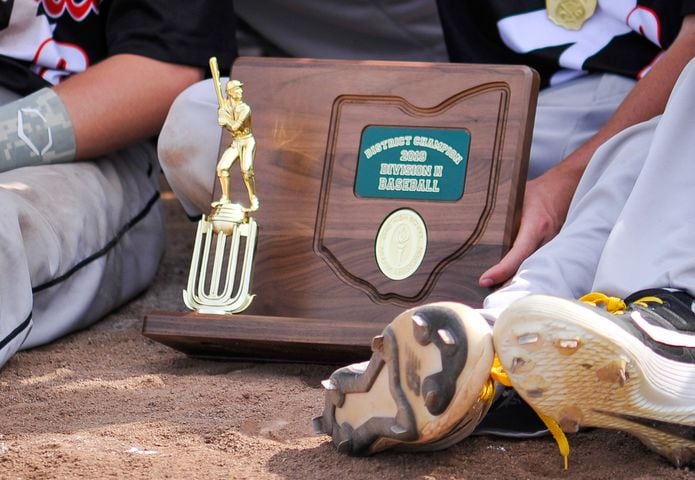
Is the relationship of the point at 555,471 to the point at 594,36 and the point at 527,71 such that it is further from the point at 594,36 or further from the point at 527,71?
the point at 594,36

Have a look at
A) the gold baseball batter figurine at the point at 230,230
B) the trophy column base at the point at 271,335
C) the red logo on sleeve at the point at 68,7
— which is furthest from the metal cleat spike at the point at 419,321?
the red logo on sleeve at the point at 68,7

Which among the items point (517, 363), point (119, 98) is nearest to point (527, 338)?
point (517, 363)

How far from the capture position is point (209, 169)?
1913mm

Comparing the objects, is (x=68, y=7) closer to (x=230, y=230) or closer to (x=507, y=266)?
(x=230, y=230)

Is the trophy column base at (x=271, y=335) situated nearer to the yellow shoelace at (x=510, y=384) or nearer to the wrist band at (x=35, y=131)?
the yellow shoelace at (x=510, y=384)

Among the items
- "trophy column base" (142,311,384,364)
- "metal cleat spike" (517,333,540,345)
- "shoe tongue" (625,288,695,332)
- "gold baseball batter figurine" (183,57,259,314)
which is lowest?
"trophy column base" (142,311,384,364)

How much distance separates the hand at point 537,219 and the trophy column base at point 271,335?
20cm

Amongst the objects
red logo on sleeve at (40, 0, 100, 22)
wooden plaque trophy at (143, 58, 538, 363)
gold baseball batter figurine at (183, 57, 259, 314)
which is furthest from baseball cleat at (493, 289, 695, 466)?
red logo on sleeve at (40, 0, 100, 22)

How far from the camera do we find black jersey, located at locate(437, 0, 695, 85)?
188cm

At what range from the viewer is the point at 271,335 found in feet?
5.18

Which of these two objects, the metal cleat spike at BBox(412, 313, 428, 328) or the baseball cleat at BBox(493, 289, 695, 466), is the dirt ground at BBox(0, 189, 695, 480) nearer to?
the baseball cleat at BBox(493, 289, 695, 466)

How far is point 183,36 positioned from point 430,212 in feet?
2.37

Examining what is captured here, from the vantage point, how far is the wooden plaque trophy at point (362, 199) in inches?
65.1

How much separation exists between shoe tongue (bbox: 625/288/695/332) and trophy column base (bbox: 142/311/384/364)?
0.44 meters
